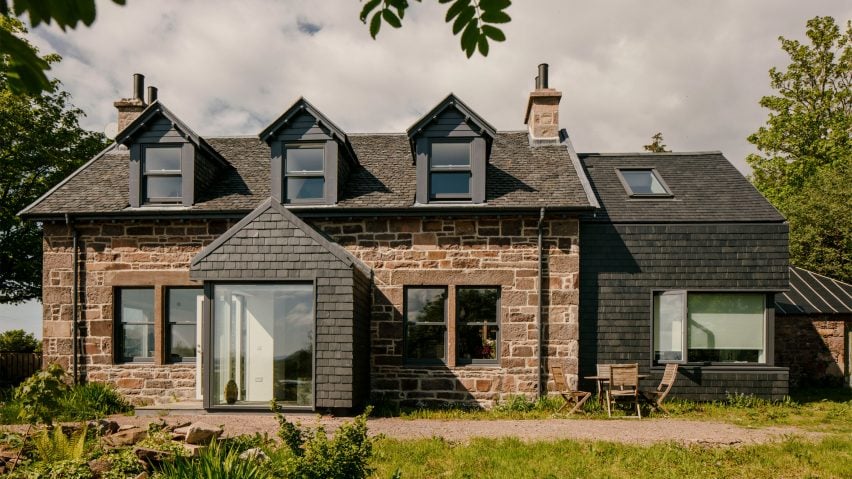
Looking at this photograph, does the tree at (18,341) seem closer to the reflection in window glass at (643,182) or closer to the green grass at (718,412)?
the green grass at (718,412)

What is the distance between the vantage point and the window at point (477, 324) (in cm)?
1284

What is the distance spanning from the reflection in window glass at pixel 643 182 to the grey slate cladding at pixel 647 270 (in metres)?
1.54

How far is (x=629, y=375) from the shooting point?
11.4 meters

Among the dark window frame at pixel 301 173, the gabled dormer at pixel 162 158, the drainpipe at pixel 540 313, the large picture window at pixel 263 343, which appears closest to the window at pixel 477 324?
the drainpipe at pixel 540 313

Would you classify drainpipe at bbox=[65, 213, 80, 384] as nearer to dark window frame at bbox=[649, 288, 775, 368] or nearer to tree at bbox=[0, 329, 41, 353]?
tree at bbox=[0, 329, 41, 353]

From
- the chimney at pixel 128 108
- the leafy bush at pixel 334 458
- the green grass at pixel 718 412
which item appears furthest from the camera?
the chimney at pixel 128 108

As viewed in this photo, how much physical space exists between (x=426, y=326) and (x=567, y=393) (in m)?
3.34

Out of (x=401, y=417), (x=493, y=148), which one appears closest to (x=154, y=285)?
(x=401, y=417)

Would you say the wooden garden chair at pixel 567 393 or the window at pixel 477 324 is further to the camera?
the window at pixel 477 324

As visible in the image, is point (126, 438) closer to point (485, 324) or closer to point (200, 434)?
point (200, 434)

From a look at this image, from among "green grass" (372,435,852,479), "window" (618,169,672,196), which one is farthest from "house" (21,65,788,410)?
"green grass" (372,435,852,479)

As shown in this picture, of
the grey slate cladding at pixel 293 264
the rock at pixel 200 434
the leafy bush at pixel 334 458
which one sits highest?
the grey slate cladding at pixel 293 264

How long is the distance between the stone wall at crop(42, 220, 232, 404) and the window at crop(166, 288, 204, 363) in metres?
0.21

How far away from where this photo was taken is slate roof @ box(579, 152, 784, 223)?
13383mm
